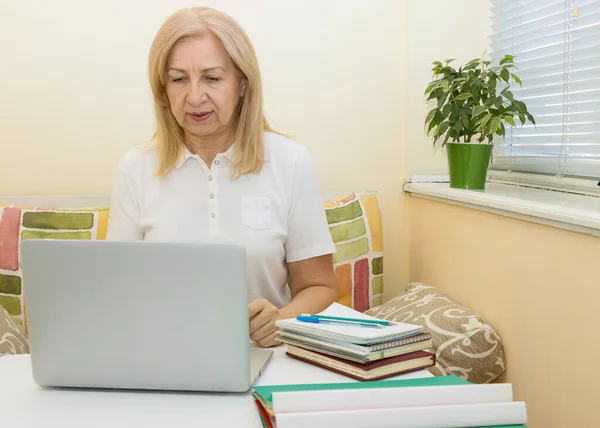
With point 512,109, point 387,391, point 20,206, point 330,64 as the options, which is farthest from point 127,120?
point 387,391

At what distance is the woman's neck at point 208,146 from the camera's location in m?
1.76

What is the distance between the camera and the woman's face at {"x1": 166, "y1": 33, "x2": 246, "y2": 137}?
167 cm

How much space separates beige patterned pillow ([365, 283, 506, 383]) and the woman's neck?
703 mm

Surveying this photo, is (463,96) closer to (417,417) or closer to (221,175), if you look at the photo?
(221,175)

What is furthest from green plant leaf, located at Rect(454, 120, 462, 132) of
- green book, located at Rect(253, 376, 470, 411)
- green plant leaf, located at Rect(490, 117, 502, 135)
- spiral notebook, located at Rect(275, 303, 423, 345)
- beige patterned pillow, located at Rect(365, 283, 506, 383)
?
green book, located at Rect(253, 376, 470, 411)

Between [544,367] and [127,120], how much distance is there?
5.20 feet

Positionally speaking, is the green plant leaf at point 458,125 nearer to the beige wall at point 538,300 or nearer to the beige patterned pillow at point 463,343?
the beige wall at point 538,300

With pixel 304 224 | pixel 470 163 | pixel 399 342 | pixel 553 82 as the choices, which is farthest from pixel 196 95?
pixel 553 82

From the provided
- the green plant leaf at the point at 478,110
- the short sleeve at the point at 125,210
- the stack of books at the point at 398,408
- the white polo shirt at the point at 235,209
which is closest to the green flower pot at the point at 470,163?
the green plant leaf at the point at 478,110

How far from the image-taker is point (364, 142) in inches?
103

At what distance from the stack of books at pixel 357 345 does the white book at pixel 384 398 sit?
0.17 m

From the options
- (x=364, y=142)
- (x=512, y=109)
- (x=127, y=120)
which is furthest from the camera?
(x=364, y=142)

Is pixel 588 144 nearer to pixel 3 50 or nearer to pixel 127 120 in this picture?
pixel 127 120

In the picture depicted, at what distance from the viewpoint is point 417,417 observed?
86 centimetres
